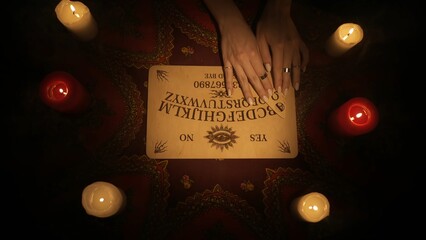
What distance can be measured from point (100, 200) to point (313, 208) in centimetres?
50

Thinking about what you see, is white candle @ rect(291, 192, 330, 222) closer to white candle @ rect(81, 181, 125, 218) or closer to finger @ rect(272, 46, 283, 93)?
finger @ rect(272, 46, 283, 93)

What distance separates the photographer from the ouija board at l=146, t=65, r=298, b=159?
913 millimetres

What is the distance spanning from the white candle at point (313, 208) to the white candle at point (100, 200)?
1.46 ft

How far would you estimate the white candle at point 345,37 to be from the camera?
2.86 feet

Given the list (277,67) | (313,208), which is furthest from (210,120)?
(313,208)

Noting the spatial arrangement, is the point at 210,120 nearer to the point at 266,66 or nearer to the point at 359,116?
the point at 266,66

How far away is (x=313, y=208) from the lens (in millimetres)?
775

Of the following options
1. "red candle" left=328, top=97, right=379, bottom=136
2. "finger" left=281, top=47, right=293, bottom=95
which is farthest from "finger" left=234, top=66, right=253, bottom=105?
"red candle" left=328, top=97, right=379, bottom=136

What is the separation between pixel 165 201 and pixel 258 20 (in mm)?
613

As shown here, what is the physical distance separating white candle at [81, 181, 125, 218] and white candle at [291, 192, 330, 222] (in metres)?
0.44

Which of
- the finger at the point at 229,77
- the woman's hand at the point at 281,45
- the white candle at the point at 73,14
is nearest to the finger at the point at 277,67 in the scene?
the woman's hand at the point at 281,45

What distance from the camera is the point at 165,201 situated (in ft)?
2.88

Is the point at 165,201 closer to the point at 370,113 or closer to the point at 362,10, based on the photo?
the point at 370,113

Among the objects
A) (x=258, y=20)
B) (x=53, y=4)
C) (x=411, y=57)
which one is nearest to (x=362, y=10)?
(x=411, y=57)
